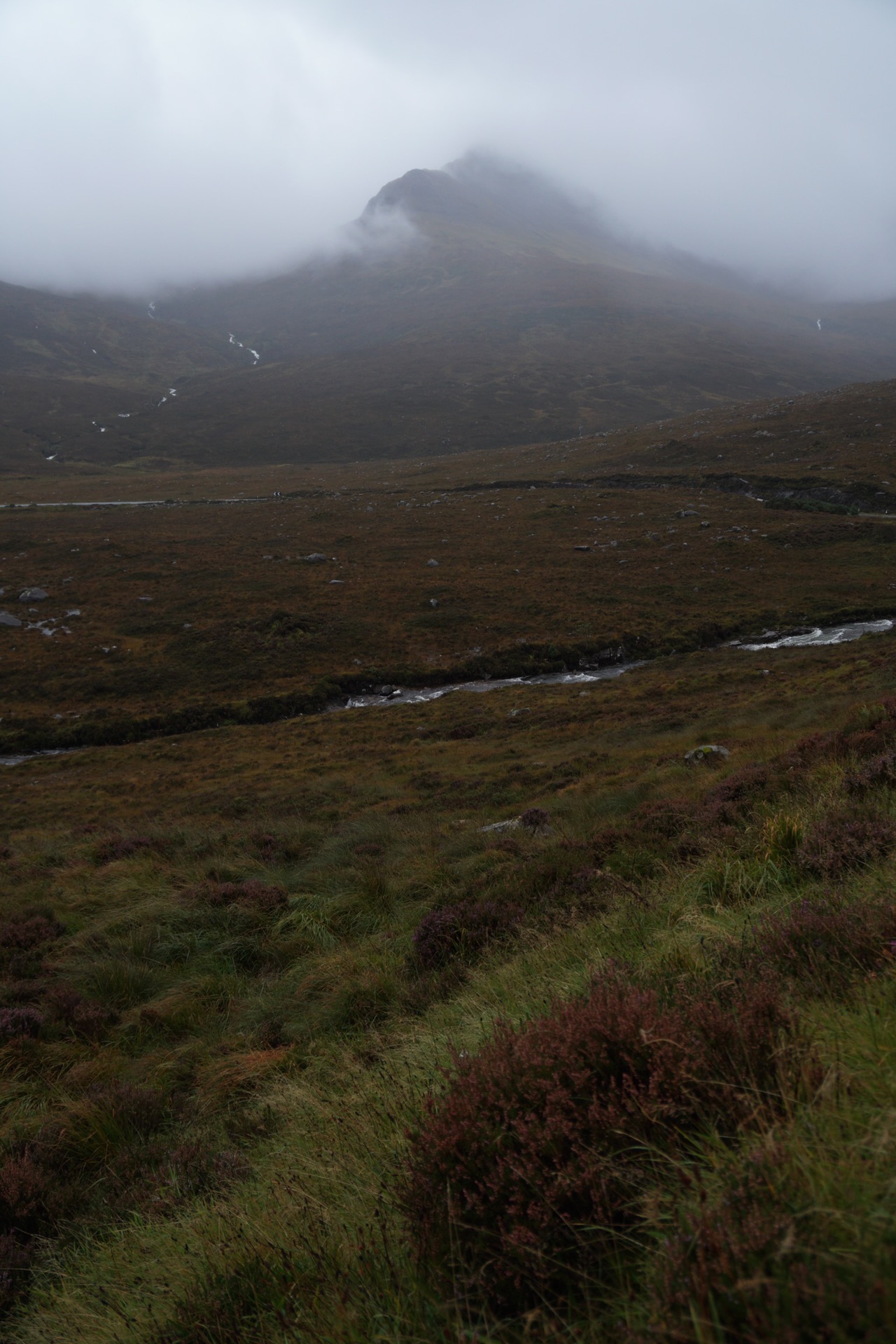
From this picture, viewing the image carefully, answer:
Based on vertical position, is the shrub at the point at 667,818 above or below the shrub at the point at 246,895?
above

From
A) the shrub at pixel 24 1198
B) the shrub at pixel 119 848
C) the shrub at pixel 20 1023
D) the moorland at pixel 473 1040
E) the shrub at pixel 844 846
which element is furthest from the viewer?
the shrub at pixel 119 848

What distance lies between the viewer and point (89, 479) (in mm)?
117312


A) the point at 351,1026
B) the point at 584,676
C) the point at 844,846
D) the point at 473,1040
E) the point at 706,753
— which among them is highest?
the point at 844,846

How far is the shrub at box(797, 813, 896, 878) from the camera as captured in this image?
15.2ft

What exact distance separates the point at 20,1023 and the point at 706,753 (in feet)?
35.9

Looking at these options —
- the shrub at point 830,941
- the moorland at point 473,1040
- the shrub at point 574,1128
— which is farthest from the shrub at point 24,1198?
the shrub at point 830,941

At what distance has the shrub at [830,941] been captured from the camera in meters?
2.98

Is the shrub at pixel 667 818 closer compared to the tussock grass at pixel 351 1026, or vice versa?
the tussock grass at pixel 351 1026

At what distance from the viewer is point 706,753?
1250cm

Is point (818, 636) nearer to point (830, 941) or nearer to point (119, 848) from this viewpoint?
point (119, 848)

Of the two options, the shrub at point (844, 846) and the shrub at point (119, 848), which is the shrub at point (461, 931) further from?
the shrub at point (119, 848)

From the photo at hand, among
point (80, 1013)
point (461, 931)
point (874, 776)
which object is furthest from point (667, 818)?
point (80, 1013)

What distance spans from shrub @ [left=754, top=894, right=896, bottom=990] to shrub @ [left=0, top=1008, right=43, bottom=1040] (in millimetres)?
6427

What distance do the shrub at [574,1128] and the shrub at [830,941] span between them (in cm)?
46
